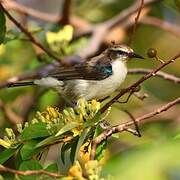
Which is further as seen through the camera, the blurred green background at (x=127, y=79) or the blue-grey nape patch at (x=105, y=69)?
the blurred green background at (x=127, y=79)

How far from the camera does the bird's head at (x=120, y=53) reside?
3293 millimetres

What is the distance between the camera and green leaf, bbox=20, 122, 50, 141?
182 cm

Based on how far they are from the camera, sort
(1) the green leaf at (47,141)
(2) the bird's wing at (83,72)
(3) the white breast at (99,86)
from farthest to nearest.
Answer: (2) the bird's wing at (83,72) → (3) the white breast at (99,86) → (1) the green leaf at (47,141)

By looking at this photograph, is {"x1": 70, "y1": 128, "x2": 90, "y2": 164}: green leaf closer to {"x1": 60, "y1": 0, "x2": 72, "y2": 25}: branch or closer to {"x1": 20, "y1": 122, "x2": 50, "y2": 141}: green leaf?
{"x1": 20, "y1": 122, "x2": 50, "y2": 141}: green leaf

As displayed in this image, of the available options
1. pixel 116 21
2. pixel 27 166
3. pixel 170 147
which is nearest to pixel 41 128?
pixel 27 166

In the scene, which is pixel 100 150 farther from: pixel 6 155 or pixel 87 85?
pixel 87 85

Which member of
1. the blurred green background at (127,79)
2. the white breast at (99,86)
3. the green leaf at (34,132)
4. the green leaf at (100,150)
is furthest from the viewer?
the blurred green background at (127,79)

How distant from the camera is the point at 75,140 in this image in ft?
6.15

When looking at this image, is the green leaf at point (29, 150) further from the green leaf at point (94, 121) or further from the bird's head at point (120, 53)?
Answer: the bird's head at point (120, 53)

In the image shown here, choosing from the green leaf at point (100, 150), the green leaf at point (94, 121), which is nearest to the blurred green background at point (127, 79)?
the green leaf at point (100, 150)

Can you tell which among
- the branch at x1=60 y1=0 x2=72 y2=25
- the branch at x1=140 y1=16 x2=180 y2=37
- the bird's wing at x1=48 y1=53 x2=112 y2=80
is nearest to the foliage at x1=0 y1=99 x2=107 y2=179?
the bird's wing at x1=48 y1=53 x2=112 y2=80

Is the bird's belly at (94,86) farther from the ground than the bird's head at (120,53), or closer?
closer

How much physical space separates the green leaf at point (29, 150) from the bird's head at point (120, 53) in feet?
4.99

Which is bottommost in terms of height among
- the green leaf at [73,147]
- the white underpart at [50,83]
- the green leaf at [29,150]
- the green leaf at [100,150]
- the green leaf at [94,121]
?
the white underpart at [50,83]
